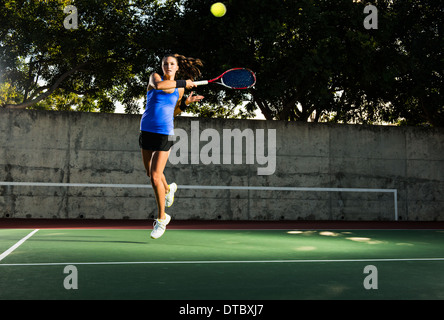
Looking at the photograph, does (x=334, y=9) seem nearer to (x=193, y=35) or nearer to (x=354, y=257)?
(x=193, y=35)

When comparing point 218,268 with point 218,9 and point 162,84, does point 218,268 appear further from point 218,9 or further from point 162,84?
point 218,9

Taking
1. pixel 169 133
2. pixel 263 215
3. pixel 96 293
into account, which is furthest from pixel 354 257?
pixel 263 215

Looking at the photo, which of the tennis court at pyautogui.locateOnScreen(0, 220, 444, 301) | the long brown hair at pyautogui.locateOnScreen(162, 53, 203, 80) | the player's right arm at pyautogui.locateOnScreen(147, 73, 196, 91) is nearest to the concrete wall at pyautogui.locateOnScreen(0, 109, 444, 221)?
the tennis court at pyautogui.locateOnScreen(0, 220, 444, 301)

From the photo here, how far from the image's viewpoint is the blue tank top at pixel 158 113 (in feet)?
20.7

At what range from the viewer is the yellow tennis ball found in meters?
15.6

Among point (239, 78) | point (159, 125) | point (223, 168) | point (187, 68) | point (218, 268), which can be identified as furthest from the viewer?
point (223, 168)

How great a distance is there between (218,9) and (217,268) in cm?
1252

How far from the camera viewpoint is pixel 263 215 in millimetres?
13594

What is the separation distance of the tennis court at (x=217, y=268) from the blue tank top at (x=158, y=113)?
5.17ft

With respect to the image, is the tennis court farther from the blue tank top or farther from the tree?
the tree

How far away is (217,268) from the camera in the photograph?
15.8 feet

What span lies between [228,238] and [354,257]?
2798 millimetres

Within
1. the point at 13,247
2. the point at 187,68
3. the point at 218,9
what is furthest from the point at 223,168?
the point at 13,247

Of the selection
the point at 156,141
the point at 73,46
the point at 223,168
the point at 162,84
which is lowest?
the point at 223,168
